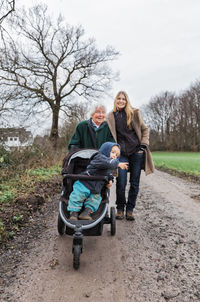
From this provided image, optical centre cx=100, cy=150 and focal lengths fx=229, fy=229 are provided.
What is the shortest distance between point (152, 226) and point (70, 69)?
57.9ft

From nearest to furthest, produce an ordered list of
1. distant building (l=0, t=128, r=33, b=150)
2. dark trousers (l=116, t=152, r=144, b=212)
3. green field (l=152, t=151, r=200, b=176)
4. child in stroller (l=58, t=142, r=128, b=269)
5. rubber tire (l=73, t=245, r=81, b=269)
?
rubber tire (l=73, t=245, r=81, b=269), child in stroller (l=58, t=142, r=128, b=269), dark trousers (l=116, t=152, r=144, b=212), distant building (l=0, t=128, r=33, b=150), green field (l=152, t=151, r=200, b=176)

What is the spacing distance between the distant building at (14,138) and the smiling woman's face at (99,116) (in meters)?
4.37

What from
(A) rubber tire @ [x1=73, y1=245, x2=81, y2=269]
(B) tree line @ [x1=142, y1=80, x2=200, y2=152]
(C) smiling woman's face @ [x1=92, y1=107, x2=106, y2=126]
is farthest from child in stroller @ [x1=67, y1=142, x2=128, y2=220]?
(B) tree line @ [x1=142, y1=80, x2=200, y2=152]

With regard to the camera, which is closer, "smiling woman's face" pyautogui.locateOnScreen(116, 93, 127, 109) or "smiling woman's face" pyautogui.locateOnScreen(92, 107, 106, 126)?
"smiling woman's face" pyautogui.locateOnScreen(92, 107, 106, 126)

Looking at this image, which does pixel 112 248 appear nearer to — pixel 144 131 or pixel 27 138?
pixel 144 131

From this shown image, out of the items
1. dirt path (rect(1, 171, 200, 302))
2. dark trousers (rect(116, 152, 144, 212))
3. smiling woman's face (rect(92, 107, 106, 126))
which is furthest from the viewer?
dark trousers (rect(116, 152, 144, 212))

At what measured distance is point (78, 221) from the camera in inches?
104

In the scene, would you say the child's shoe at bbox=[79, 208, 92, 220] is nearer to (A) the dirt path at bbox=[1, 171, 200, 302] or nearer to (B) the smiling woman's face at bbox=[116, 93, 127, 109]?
(A) the dirt path at bbox=[1, 171, 200, 302]

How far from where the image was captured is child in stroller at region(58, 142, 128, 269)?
2607 mm

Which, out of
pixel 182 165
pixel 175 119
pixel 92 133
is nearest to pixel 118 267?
pixel 92 133

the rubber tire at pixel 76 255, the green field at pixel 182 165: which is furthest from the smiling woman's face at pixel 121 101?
the green field at pixel 182 165

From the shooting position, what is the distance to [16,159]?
7816 mm

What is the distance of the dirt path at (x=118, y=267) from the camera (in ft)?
6.84

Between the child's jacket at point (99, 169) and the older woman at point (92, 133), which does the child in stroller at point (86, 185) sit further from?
the older woman at point (92, 133)
